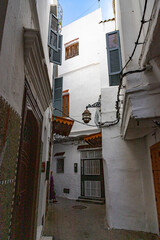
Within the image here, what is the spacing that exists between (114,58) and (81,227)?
18.6 ft

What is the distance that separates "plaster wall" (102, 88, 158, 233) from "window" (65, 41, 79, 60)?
827cm

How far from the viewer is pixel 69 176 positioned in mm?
10375

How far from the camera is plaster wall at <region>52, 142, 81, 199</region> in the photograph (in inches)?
393

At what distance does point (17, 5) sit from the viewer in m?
1.58

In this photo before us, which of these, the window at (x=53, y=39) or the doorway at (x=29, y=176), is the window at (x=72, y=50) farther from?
the doorway at (x=29, y=176)

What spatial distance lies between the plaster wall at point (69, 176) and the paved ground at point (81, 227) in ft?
8.72

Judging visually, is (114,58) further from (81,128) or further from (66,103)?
(66,103)

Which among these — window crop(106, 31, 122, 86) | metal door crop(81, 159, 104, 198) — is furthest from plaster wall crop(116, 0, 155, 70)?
metal door crop(81, 159, 104, 198)

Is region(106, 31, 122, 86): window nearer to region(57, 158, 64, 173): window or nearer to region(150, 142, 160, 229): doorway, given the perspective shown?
region(150, 142, 160, 229): doorway

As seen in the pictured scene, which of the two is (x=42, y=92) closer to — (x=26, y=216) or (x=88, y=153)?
(x=26, y=216)

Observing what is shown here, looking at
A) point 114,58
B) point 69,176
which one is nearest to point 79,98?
point 69,176

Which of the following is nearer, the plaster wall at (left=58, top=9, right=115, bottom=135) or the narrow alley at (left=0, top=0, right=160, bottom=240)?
the narrow alley at (left=0, top=0, right=160, bottom=240)

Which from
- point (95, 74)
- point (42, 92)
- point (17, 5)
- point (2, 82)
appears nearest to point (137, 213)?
point (42, 92)

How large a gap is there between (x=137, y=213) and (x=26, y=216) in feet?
12.2
